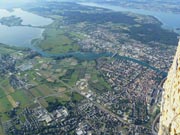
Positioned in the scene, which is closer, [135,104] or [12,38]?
[135,104]

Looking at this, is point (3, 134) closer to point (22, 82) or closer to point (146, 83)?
point (22, 82)

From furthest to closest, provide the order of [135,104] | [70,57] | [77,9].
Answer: [77,9] → [70,57] → [135,104]

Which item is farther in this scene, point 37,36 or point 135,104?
point 37,36

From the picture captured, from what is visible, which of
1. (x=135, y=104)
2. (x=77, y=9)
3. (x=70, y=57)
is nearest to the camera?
(x=135, y=104)

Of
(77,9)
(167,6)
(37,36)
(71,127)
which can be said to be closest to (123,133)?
(71,127)

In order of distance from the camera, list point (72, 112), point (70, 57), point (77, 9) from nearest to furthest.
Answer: point (72, 112) → point (70, 57) → point (77, 9)

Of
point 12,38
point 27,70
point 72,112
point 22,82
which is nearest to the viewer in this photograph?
point 72,112

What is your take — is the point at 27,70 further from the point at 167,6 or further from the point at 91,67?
the point at 167,6

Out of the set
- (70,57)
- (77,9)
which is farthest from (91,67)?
(77,9)
